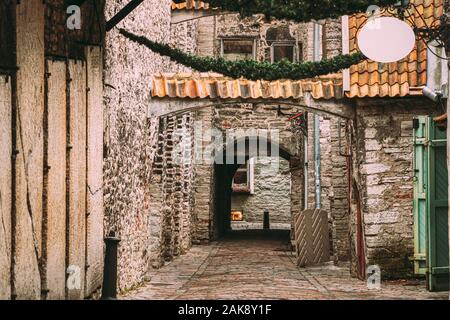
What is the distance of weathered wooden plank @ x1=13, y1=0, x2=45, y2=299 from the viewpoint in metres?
6.63

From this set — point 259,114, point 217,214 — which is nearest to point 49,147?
point 259,114

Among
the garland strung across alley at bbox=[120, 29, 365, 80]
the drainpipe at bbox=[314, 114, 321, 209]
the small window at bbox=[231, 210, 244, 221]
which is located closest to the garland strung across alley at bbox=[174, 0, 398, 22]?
the garland strung across alley at bbox=[120, 29, 365, 80]

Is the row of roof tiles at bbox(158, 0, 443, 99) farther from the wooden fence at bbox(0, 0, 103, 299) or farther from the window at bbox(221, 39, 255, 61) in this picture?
the window at bbox(221, 39, 255, 61)

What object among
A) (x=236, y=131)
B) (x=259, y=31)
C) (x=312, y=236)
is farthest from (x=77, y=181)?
(x=259, y=31)

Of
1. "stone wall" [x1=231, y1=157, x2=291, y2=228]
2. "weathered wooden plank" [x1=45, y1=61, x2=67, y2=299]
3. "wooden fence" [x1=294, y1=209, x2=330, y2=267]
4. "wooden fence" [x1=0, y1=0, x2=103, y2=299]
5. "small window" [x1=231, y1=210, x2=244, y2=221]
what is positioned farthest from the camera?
"small window" [x1=231, y1=210, x2=244, y2=221]

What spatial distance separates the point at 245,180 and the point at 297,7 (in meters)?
28.6

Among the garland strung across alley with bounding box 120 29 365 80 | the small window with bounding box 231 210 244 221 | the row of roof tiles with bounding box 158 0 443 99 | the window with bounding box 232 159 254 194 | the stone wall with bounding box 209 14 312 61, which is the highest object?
the stone wall with bounding box 209 14 312 61

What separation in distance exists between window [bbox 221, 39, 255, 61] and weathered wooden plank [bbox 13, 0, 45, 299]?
15112mm

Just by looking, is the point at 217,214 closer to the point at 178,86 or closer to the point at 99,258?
the point at 178,86

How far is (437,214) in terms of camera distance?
10.9 m

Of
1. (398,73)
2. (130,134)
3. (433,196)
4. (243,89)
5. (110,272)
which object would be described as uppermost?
(398,73)

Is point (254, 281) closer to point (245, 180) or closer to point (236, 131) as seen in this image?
point (236, 131)

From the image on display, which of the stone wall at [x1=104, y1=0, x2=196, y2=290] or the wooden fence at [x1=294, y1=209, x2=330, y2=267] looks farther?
the wooden fence at [x1=294, y1=209, x2=330, y2=267]
